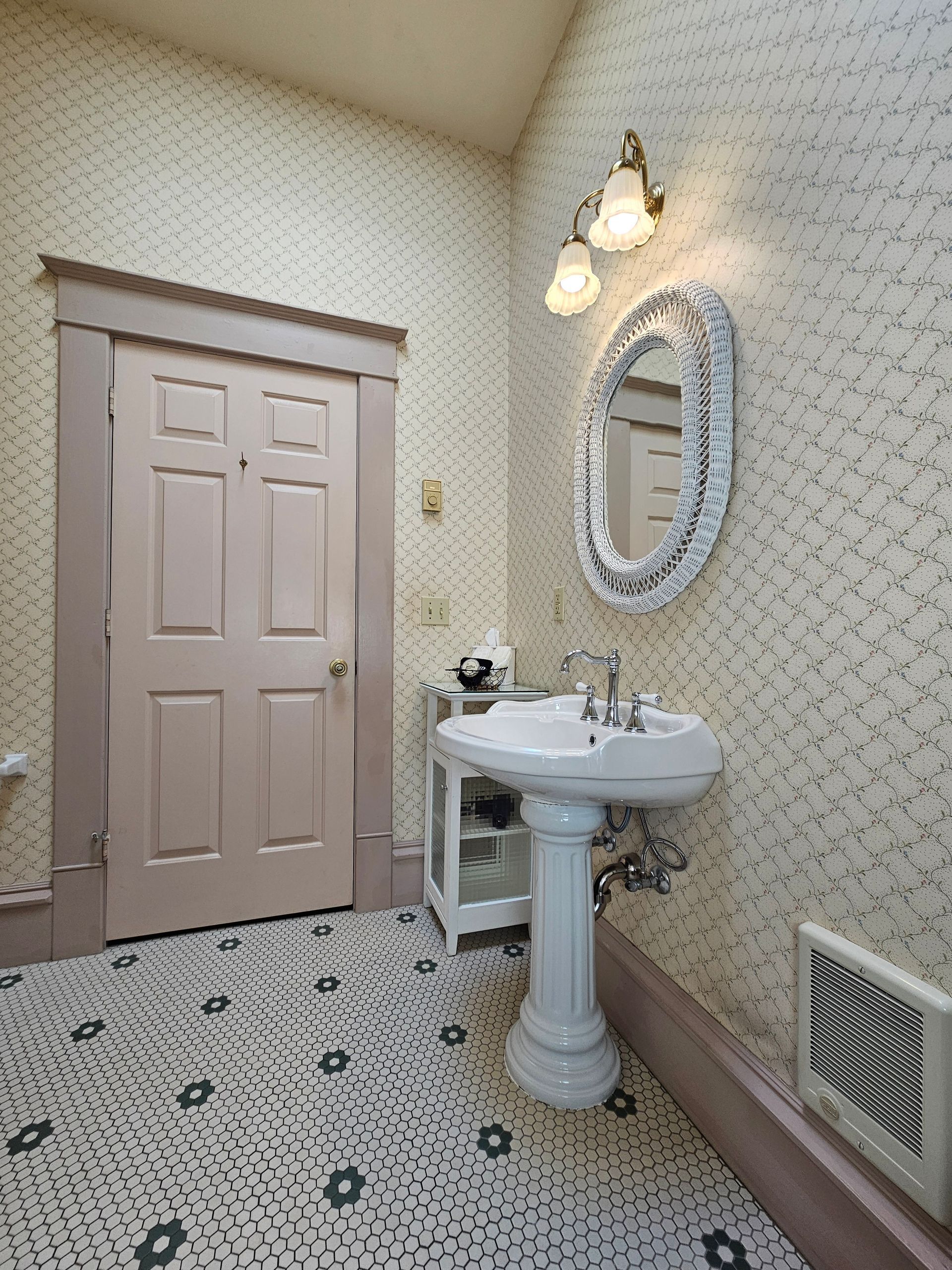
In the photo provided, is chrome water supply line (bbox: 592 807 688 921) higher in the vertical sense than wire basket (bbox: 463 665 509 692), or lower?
lower

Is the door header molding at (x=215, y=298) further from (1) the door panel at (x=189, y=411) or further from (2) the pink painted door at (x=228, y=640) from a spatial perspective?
(1) the door panel at (x=189, y=411)

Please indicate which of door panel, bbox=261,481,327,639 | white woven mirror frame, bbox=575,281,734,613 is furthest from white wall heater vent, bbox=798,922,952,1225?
door panel, bbox=261,481,327,639

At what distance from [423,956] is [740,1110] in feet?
3.20

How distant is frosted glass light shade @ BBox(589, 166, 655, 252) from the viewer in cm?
119

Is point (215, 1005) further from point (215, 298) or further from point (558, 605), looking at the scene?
point (215, 298)

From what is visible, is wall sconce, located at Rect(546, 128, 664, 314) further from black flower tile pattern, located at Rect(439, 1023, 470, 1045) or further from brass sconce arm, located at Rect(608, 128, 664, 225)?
black flower tile pattern, located at Rect(439, 1023, 470, 1045)

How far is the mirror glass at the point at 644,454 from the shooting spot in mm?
1268

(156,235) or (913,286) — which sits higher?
(156,235)

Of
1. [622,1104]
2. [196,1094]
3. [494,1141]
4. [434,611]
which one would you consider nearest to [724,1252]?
[622,1104]

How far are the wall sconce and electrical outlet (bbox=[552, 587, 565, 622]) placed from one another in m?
0.82

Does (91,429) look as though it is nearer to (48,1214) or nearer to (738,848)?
(48,1214)

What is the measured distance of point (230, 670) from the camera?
1.88 meters

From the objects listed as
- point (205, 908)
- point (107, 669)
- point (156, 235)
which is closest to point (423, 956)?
point (205, 908)

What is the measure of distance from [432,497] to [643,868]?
4.95ft
